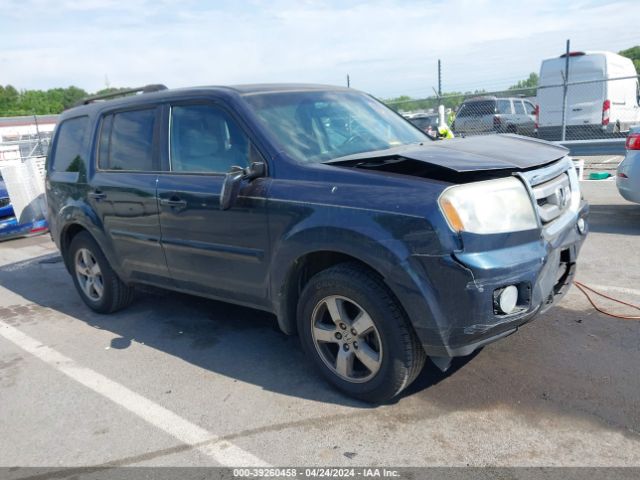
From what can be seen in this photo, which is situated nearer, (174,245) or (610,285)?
(174,245)

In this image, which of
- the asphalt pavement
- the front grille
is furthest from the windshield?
the asphalt pavement

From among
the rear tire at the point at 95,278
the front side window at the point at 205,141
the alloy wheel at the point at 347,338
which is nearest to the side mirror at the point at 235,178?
the front side window at the point at 205,141

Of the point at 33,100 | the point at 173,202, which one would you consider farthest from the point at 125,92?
the point at 33,100

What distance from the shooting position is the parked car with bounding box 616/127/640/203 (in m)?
6.62

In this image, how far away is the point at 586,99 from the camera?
16812mm

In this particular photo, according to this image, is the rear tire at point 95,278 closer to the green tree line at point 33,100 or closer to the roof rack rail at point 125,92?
the roof rack rail at point 125,92

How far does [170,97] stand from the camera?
14.1 feet

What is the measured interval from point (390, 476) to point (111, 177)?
3.31 meters

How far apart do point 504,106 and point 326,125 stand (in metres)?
15.2

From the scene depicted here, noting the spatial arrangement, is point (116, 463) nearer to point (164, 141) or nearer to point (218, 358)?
point (218, 358)

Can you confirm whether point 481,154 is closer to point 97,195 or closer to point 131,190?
point 131,190

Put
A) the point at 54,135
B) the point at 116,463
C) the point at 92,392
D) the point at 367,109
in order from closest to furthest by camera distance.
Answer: the point at 116,463 → the point at 92,392 → the point at 367,109 → the point at 54,135

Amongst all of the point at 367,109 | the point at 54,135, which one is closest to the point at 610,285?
the point at 367,109

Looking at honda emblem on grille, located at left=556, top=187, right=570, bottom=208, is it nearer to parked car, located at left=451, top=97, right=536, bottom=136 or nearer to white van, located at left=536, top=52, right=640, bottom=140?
parked car, located at left=451, top=97, right=536, bottom=136
